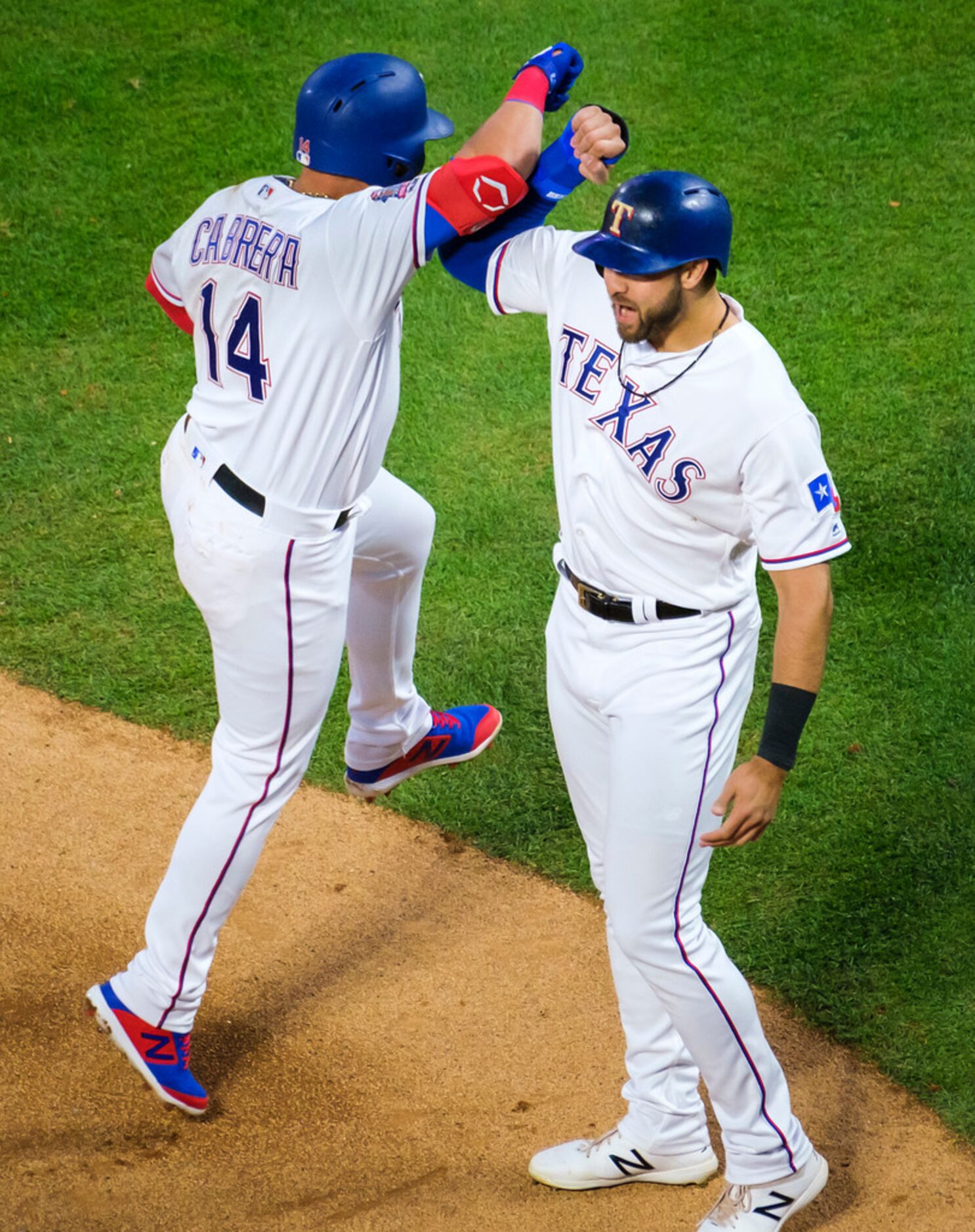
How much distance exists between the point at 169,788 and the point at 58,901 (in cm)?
57

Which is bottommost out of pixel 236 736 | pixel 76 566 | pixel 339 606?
pixel 76 566

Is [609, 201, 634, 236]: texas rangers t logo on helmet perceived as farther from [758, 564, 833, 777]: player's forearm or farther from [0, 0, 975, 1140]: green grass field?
[0, 0, 975, 1140]: green grass field

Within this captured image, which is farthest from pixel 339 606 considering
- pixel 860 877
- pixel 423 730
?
pixel 860 877

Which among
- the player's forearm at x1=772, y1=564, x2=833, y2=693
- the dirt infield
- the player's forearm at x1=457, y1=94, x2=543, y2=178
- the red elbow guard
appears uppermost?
the player's forearm at x1=457, y1=94, x2=543, y2=178

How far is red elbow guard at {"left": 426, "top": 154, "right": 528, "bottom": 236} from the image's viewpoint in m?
3.23

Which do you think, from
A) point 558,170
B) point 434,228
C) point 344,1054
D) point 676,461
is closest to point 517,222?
point 558,170

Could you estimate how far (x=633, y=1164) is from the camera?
3.50 metres

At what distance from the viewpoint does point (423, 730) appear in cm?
454

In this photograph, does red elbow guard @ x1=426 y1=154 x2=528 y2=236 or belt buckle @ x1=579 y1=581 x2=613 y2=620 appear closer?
belt buckle @ x1=579 y1=581 x2=613 y2=620

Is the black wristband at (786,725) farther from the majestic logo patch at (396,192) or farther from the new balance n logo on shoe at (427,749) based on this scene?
the new balance n logo on shoe at (427,749)

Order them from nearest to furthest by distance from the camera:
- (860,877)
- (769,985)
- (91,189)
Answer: (769,985) < (860,877) < (91,189)

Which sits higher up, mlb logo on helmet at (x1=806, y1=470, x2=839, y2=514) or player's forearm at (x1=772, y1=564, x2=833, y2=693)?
mlb logo on helmet at (x1=806, y1=470, x2=839, y2=514)

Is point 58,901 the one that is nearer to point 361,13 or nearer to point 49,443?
point 49,443

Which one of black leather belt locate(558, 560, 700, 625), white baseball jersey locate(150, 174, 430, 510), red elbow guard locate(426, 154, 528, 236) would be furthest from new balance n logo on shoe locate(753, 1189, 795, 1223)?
red elbow guard locate(426, 154, 528, 236)
